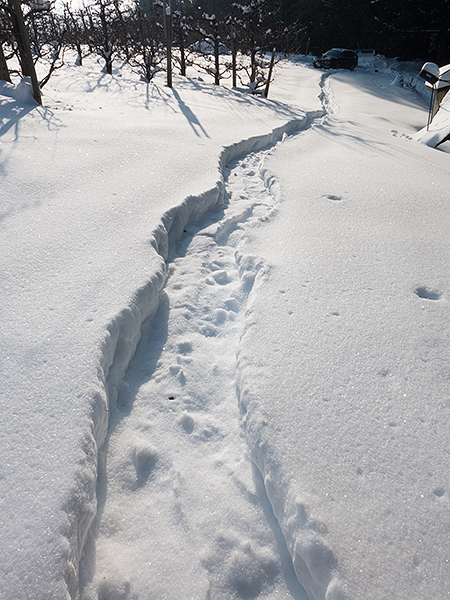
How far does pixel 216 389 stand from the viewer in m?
1.79

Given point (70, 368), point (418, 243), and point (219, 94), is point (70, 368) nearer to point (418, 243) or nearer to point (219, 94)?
point (418, 243)

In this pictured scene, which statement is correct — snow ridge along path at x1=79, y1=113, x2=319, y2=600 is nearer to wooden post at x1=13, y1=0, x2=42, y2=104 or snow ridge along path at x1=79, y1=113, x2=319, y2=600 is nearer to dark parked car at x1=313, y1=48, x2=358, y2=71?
wooden post at x1=13, y1=0, x2=42, y2=104

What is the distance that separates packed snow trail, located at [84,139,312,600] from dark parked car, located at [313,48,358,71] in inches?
920

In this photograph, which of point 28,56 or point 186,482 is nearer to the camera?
point 186,482

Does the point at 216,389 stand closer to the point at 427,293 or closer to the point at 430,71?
the point at 427,293

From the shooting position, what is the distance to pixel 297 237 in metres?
2.83

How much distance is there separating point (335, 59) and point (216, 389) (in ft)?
81.0

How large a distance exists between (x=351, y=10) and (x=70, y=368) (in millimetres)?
33972

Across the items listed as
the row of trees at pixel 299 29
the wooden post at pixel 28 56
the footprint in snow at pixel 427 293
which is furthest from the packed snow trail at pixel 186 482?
the row of trees at pixel 299 29

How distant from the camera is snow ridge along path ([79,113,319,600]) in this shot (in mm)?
1150

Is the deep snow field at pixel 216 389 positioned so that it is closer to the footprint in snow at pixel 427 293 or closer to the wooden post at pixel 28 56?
the footprint in snow at pixel 427 293

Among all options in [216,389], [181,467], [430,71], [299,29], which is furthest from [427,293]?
[299,29]

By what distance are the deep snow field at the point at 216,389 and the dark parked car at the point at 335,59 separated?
70.0ft

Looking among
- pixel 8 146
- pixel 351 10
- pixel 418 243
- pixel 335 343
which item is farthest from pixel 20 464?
pixel 351 10
